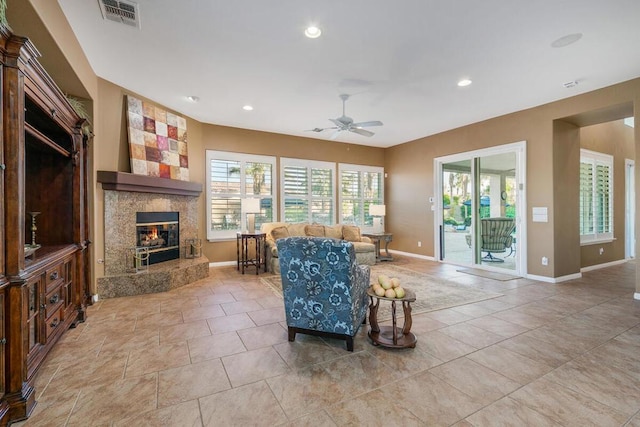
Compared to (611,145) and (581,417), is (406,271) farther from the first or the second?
(611,145)

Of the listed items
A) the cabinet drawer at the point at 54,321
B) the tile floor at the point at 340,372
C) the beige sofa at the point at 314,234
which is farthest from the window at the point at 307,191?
the cabinet drawer at the point at 54,321

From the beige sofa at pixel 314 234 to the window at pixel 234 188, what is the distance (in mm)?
592

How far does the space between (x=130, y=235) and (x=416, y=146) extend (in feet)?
21.2

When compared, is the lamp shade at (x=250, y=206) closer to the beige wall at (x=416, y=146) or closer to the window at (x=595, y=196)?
the beige wall at (x=416, y=146)

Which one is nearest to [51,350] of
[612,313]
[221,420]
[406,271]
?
[221,420]

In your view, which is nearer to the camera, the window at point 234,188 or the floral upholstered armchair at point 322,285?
the floral upholstered armchair at point 322,285

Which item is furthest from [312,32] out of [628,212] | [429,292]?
[628,212]

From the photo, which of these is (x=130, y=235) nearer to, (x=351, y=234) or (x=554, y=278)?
(x=351, y=234)

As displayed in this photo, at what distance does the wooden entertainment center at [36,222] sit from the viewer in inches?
64.9

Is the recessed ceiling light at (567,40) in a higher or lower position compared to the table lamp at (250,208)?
higher

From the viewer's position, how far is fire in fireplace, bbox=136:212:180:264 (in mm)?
4625

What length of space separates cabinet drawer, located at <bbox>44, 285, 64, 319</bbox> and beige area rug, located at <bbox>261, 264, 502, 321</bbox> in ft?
7.90

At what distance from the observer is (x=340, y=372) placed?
2.19 meters

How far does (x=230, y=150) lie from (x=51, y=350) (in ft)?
14.9
